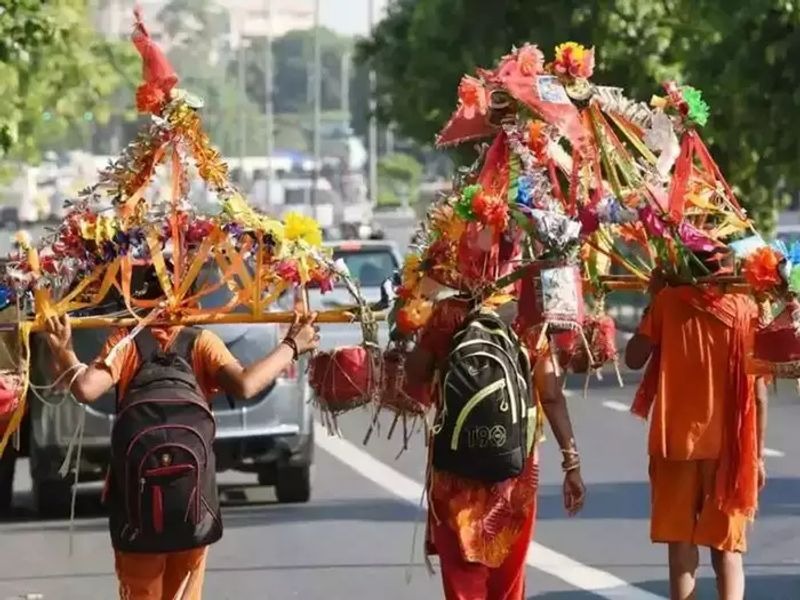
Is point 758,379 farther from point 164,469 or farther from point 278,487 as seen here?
point 278,487

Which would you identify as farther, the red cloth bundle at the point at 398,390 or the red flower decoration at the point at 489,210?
the red cloth bundle at the point at 398,390

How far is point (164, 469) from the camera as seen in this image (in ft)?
24.6

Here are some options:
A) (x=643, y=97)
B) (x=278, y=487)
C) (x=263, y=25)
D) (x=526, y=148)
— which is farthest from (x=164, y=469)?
(x=263, y=25)

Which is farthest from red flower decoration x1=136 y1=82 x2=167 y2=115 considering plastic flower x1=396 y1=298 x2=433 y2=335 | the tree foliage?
the tree foliage

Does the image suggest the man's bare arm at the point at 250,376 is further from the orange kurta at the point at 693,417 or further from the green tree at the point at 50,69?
the green tree at the point at 50,69

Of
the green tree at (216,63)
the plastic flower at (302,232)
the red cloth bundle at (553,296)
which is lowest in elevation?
the green tree at (216,63)

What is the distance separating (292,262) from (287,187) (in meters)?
81.4

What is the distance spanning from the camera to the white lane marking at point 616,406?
901 inches

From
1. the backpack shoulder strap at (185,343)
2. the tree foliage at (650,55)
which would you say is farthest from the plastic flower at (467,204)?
the tree foliage at (650,55)

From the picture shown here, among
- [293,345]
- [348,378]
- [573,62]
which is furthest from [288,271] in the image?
[573,62]

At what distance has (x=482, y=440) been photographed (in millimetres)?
7703

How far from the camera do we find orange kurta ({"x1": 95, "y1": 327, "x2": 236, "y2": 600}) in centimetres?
766

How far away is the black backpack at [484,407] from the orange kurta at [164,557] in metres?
0.76

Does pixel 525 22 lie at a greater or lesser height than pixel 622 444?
greater
